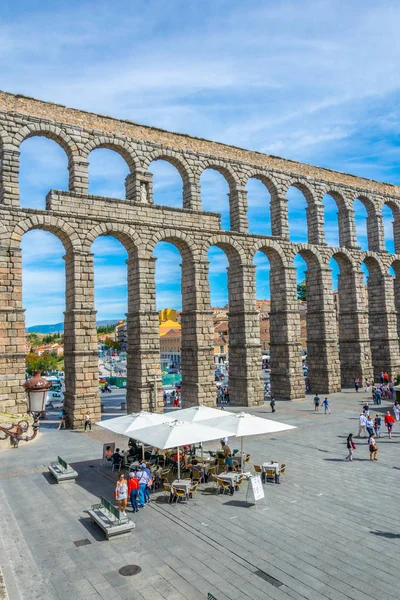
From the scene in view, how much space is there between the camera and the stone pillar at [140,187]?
30625 mm

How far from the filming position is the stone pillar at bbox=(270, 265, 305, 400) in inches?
1435

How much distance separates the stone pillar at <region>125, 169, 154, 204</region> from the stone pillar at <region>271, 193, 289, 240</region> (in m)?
11.6

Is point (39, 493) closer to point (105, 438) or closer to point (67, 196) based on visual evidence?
point (105, 438)

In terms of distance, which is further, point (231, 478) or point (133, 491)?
point (231, 478)

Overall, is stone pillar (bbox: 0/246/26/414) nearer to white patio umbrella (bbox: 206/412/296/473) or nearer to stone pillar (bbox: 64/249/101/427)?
stone pillar (bbox: 64/249/101/427)

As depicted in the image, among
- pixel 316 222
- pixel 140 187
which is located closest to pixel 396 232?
pixel 316 222

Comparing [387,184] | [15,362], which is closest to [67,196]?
[15,362]

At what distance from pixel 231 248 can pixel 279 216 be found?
594 cm

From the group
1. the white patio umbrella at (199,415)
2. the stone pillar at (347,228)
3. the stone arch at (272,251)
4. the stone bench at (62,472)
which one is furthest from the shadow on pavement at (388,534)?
the stone pillar at (347,228)

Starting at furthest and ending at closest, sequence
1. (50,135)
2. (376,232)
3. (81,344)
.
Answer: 1. (376,232)
2. (50,135)
3. (81,344)

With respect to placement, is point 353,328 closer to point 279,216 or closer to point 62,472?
point 279,216

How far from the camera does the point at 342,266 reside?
42.8m

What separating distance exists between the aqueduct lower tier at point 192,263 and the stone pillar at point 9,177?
57 millimetres

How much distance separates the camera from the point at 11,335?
24.7 m
